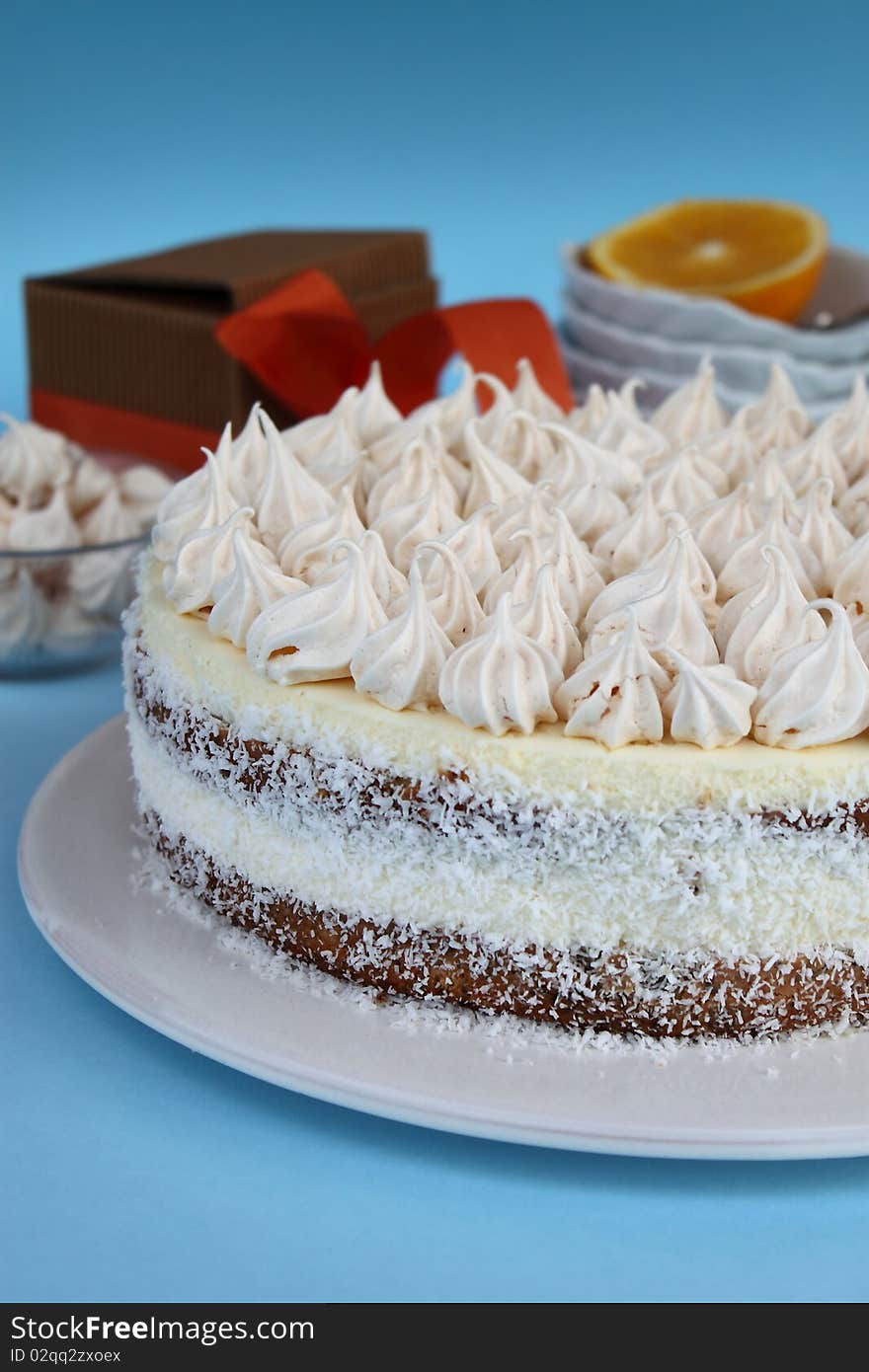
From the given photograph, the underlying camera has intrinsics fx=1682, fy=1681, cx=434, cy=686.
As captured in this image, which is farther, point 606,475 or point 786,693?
point 606,475

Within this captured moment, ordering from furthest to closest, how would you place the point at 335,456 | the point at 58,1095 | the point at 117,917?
the point at 335,456 < the point at 117,917 < the point at 58,1095

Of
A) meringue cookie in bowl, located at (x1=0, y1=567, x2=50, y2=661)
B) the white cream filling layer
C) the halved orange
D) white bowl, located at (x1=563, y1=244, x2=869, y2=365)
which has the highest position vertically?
the halved orange

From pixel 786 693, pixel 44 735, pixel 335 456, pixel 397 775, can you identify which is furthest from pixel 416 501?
pixel 44 735

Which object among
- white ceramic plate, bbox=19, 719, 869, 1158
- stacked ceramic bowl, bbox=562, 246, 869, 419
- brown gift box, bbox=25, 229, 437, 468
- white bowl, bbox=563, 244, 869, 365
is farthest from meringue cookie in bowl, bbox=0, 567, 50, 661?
white bowl, bbox=563, 244, 869, 365

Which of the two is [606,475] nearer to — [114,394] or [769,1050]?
[769,1050]

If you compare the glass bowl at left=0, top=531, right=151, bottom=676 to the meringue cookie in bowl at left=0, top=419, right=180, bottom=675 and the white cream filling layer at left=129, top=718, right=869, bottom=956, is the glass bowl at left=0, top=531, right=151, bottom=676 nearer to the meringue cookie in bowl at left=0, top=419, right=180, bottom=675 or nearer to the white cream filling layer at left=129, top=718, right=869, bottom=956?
the meringue cookie in bowl at left=0, top=419, right=180, bottom=675

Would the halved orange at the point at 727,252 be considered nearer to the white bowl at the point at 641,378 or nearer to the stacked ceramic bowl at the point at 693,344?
the stacked ceramic bowl at the point at 693,344

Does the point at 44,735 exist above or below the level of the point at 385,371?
below

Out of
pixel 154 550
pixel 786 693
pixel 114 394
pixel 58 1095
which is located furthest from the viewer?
pixel 114 394
